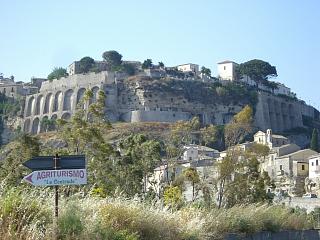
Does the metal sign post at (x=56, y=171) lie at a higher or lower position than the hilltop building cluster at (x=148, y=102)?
lower

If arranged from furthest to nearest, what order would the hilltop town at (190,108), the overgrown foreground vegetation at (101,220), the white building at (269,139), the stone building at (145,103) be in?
the stone building at (145,103)
the white building at (269,139)
the hilltop town at (190,108)
the overgrown foreground vegetation at (101,220)

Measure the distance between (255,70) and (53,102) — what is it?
37.6 meters

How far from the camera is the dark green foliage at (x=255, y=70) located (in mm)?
112750

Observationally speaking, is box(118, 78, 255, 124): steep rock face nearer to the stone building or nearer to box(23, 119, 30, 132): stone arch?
the stone building

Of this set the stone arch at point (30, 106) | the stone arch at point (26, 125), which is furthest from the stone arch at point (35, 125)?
the stone arch at point (30, 106)

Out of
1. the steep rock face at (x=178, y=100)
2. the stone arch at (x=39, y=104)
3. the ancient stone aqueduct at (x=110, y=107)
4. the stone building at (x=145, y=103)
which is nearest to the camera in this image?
the ancient stone aqueduct at (x=110, y=107)

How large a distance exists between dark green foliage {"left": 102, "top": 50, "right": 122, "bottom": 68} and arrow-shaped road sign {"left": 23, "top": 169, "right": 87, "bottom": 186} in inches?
4149

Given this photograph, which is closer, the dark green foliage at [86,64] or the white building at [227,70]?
the dark green foliage at [86,64]

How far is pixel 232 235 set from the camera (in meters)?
13.0

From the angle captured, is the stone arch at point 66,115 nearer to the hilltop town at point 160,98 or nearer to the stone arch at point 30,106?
the hilltop town at point 160,98

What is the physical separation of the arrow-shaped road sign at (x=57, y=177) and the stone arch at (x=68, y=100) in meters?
90.2

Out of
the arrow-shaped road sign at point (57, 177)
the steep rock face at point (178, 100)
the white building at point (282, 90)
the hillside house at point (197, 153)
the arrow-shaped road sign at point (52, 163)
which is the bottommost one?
the arrow-shaped road sign at point (57, 177)

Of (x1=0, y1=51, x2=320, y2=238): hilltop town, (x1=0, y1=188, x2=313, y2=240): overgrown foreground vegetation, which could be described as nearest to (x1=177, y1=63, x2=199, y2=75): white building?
(x1=0, y1=51, x2=320, y2=238): hilltop town

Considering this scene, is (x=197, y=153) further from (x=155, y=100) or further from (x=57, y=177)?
(x=57, y=177)
